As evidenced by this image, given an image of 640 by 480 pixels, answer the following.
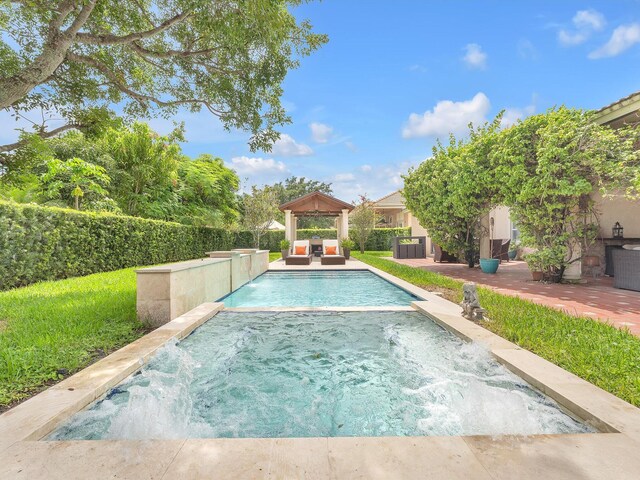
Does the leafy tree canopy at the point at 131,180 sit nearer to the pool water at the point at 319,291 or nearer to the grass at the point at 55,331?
the grass at the point at 55,331

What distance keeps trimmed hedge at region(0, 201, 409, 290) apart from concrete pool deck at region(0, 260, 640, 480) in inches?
290

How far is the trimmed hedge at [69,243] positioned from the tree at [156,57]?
240 centimetres

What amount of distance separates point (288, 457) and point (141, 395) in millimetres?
1808

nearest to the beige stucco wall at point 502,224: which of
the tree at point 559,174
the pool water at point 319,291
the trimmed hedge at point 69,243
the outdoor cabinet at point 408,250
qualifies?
the outdoor cabinet at point 408,250

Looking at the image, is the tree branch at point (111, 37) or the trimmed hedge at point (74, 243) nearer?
the tree branch at point (111, 37)

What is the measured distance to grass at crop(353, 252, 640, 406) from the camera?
2973 millimetres

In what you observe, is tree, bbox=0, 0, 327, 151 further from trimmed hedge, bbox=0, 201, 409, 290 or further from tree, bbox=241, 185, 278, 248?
tree, bbox=241, 185, 278, 248

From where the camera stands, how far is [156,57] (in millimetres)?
7414

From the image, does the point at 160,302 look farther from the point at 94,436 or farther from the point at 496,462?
the point at 496,462

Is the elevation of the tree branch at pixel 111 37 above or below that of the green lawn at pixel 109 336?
above

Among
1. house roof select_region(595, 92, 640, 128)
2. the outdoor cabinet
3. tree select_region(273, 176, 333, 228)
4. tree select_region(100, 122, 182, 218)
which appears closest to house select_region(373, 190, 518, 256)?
the outdoor cabinet

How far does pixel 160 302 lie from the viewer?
16.9 ft

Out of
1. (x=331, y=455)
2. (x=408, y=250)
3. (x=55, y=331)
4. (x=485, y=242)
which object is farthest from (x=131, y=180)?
(x=331, y=455)

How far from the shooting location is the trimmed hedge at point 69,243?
7.74m
